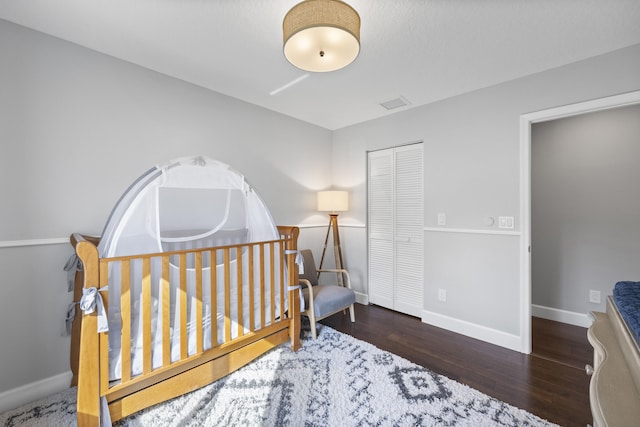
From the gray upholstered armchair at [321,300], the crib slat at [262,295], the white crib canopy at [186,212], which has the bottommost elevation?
the gray upholstered armchair at [321,300]

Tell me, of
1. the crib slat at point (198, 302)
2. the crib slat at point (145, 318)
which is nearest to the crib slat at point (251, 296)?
the crib slat at point (198, 302)

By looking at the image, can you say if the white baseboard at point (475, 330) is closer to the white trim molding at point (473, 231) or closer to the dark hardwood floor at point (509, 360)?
the dark hardwood floor at point (509, 360)

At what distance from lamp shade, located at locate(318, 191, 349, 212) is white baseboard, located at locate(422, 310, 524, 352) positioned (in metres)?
1.55

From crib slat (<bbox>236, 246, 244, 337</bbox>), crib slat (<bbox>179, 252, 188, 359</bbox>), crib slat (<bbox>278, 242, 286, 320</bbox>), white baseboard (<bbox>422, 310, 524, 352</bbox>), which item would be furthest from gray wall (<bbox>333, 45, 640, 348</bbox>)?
crib slat (<bbox>179, 252, 188, 359</bbox>)

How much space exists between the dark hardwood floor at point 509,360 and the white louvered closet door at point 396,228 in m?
0.32

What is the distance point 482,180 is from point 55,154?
3408mm

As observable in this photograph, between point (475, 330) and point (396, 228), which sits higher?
point (396, 228)

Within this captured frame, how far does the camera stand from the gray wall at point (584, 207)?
8.32ft

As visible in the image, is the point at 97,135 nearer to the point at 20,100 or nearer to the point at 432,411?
the point at 20,100

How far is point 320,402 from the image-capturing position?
1694mm

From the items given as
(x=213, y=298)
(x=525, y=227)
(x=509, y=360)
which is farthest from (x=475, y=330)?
(x=213, y=298)

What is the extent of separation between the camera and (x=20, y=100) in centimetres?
169

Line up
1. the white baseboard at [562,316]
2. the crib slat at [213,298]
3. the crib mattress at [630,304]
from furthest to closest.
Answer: the white baseboard at [562,316], the crib slat at [213,298], the crib mattress at [630,304]

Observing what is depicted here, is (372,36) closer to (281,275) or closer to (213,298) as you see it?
(281,275)
